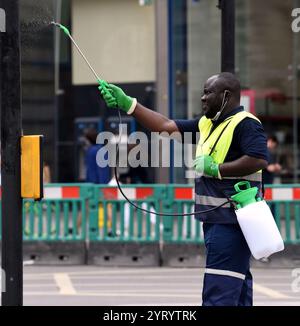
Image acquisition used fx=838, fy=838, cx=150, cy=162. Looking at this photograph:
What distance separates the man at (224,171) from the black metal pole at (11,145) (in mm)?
598

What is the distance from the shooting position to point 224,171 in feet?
17.6

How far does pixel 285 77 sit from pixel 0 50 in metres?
12.9

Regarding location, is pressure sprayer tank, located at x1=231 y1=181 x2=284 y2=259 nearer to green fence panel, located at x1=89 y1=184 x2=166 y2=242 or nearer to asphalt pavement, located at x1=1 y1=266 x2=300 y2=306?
asphalt pavement, located at x1=1 y1=266 x2=300 y2=306

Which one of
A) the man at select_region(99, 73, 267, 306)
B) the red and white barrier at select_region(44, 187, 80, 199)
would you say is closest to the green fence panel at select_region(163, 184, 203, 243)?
the red and white barrier at select_region(44, 187, 80, 199)

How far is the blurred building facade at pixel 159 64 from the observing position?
17609mm

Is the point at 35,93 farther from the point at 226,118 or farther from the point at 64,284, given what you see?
the point at 226,118

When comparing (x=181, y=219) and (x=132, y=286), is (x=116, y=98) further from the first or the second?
(x=181, y=219)

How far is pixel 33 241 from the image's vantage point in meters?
11.7

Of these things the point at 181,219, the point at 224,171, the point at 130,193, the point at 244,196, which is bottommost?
the point at 181,219

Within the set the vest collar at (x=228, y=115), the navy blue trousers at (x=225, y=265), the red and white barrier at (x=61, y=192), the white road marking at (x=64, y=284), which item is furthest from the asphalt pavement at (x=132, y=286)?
the vest collar at (x=228, y=115)

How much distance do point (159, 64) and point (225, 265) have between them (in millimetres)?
12913

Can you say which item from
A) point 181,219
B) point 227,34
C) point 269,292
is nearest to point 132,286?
point 269,292

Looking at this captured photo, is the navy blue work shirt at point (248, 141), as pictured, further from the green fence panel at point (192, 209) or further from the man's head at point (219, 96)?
the green fence panel at point (192, 209)
